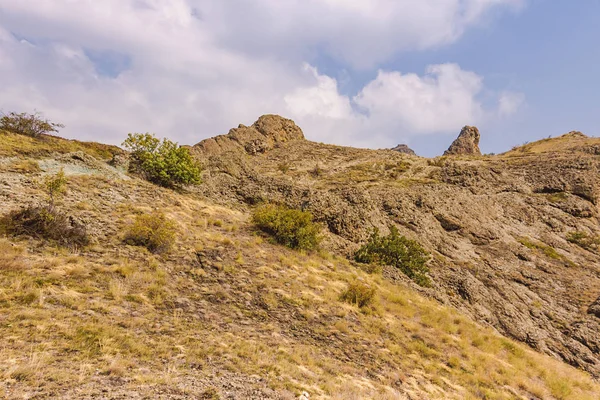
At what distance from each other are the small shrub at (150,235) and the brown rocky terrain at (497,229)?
347 inches

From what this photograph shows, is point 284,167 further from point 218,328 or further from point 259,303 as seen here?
point 218,328

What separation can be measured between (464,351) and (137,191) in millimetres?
16033

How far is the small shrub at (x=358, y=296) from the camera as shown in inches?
497

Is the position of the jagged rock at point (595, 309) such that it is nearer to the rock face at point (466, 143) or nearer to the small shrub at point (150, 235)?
the small shrub at point (150, 235)

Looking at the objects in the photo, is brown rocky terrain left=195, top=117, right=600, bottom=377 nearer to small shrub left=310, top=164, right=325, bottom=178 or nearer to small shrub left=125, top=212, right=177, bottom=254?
small shrub left=125, top=212, right=177, bottom=254

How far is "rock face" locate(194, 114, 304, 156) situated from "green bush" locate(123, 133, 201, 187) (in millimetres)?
39574

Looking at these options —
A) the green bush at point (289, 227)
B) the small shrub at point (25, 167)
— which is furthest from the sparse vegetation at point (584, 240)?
the small shrub at point (25, 167)

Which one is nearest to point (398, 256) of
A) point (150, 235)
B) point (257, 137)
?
point (150, 235)

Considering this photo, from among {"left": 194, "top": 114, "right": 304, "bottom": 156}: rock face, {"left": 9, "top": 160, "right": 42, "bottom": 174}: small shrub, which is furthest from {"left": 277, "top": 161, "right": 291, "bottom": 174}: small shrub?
{"left": 9, "top": 160, "right": 42, "bottom": 174}: small shrub

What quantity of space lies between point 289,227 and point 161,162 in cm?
909

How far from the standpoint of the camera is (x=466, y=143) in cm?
8912

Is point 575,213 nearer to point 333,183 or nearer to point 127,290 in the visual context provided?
point 333,183

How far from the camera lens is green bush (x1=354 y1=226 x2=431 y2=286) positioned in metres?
18.5

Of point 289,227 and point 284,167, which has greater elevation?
point 284,167
